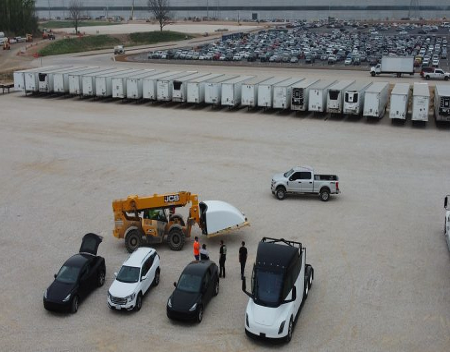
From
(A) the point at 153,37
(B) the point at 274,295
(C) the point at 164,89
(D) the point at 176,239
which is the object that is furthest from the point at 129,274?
(A) the point at 153,37

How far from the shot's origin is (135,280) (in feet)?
48.8

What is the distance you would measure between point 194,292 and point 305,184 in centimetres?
1021

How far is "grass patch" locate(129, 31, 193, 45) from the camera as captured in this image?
111787 millimetres

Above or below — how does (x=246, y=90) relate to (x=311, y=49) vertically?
above

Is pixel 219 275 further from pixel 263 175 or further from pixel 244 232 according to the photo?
pixel 263 175

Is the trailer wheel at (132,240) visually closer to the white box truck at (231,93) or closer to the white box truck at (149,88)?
the white box truck at (231,93)

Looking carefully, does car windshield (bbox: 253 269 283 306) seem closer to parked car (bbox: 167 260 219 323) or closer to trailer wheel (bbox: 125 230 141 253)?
parked car (bbox: 167 260 219 323)

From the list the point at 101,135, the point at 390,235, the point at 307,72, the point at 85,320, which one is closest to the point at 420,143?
the point at 390,235

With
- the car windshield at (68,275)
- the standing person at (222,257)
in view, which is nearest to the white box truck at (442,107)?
the standing person at (222,257)

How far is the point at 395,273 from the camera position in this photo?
16.6 m

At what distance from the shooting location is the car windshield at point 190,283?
1434cm

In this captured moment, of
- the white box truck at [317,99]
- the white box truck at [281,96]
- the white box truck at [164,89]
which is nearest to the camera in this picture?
the white box truck at [317,99]

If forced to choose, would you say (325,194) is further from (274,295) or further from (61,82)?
(61,82)

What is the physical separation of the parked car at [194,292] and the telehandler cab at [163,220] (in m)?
3.32
